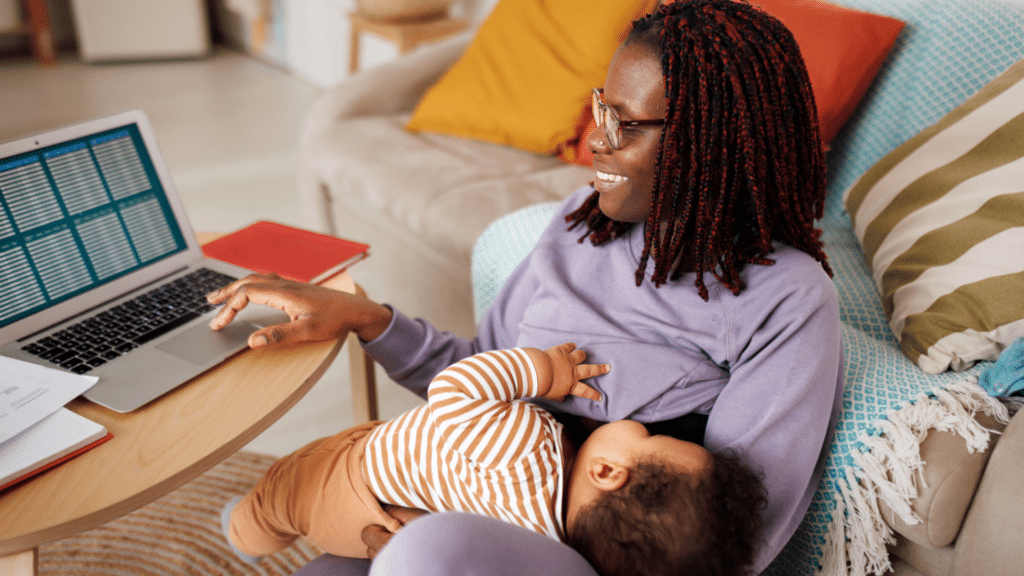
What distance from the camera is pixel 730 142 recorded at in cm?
90

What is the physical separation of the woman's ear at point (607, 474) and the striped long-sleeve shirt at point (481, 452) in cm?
5

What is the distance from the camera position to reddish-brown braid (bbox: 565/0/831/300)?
2.88 feet

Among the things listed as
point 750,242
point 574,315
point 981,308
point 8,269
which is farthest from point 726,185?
point 8,269

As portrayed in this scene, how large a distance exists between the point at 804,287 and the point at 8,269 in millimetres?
1057

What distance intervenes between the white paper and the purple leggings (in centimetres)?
45

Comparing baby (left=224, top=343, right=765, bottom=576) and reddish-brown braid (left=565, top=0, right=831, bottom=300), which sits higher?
reddish-brown braid (left=565, top=0, right=831, bottom=300)

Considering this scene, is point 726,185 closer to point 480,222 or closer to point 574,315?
point 574,315

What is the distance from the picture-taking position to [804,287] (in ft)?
2.89

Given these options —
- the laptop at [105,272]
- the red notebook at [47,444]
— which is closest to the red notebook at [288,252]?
the laptop at [105,272]

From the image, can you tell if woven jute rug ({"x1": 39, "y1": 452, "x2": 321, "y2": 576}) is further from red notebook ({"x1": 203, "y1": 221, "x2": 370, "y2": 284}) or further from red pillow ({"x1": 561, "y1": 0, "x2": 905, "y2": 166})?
red pillow ({"x1": 561, "y1": 0, "x2": 905, "y2": 166})

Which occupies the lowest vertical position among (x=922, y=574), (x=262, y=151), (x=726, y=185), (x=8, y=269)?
(x=262, y=151)

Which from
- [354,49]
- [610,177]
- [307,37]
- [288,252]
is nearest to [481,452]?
[610,177]

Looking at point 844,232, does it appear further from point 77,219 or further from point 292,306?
point 77,219

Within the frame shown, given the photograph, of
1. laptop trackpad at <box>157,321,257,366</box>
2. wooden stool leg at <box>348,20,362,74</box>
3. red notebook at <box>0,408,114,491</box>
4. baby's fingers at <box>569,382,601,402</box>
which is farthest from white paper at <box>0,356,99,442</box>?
wooden stool leg at <box>348,20,362,74</box>
